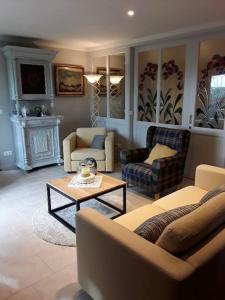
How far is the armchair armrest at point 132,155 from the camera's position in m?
3.70

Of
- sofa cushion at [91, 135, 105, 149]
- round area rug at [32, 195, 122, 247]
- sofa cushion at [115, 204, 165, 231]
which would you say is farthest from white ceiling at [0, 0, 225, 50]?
round area rug at [32, 195, 122, 247]

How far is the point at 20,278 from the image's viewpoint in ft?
6.42

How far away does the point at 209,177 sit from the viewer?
255 cm

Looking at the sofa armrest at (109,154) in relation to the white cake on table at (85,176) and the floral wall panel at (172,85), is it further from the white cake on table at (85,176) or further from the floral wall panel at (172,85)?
the white cake on table at (85,176)

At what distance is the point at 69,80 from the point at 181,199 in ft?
12.7

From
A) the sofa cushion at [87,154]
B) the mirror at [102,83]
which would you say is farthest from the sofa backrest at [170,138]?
the mirror at [102,83]

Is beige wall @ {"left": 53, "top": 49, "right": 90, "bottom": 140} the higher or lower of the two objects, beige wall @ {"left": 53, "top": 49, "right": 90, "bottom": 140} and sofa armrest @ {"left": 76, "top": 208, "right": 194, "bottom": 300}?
the higher

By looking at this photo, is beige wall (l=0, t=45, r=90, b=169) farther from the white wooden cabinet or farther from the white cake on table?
the white cake on table

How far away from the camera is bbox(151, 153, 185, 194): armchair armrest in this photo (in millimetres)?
3168

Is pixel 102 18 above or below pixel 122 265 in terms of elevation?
above

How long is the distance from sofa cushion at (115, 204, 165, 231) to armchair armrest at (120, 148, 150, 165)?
152cm

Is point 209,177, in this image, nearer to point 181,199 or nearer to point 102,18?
point 181,199

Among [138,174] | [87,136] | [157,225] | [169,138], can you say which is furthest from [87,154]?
[157,225]

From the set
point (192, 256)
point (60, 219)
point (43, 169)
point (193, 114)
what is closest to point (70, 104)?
point (43, 169)
